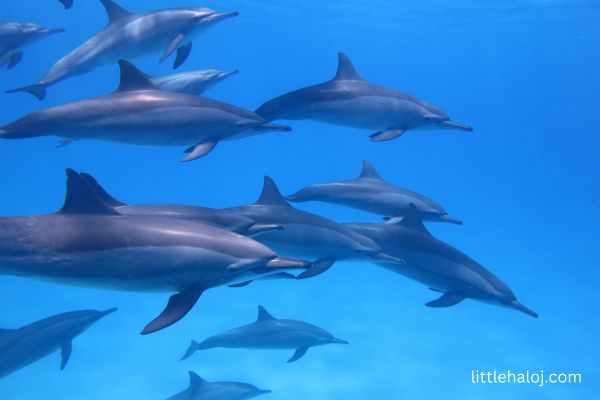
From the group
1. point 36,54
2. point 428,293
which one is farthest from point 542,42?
point 36,54

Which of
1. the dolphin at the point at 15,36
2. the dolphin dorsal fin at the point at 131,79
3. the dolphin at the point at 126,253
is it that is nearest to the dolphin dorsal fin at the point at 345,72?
the dolphin dorsal fin at the point at 131,79

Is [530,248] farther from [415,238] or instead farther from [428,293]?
[415,238]

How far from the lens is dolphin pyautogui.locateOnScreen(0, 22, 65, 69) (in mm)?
7703

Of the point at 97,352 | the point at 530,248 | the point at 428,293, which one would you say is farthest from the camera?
the point at 530,248

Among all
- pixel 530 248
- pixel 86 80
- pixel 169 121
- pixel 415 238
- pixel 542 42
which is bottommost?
pixel 415 238

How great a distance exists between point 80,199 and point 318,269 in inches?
115

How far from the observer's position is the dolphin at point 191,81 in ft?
25.7

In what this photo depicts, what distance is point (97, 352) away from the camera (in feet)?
38.8

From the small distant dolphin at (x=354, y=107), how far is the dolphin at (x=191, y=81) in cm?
146

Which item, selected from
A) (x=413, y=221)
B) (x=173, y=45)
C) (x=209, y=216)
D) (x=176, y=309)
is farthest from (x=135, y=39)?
(x=413, y=221)

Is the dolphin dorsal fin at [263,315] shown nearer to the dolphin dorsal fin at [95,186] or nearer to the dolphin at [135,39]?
the dolphin at [135,39]

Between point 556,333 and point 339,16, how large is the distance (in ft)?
102

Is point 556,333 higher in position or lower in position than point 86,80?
lower

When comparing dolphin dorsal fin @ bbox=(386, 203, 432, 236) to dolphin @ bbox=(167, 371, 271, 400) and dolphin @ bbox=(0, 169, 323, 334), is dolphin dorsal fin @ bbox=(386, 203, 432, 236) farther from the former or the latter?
dolphin @ bbox=(167, 371, 271, 400)
